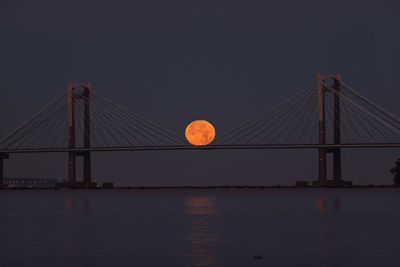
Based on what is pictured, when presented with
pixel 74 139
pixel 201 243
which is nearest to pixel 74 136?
pixel 74 139

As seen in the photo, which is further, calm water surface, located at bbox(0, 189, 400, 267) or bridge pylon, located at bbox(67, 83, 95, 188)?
bridge pylon, located at bbox(67, 83, 95, 188)

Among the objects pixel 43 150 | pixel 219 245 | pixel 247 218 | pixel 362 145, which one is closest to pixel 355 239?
pixel 219 245

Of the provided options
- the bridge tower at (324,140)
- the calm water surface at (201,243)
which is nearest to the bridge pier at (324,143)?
the bridge tower at (324,140)

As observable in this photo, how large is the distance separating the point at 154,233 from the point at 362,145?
48.8 metres

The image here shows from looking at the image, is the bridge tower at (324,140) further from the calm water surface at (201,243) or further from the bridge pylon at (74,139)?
the calm water surface at (201,243)

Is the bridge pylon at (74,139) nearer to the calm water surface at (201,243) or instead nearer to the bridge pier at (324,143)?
the bridge pier at (324,143)

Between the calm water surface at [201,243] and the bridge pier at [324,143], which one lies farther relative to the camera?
the bridge pier at [324,143]

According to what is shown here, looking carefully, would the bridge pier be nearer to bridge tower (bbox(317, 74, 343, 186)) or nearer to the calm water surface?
bridge tower (bbox(317, 74, 343, 186))

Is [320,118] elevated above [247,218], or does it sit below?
above

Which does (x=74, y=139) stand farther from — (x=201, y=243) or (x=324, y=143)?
(x=201, y=243)

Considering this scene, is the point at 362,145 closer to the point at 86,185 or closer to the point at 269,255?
the point at 86,185

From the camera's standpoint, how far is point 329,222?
25625mm

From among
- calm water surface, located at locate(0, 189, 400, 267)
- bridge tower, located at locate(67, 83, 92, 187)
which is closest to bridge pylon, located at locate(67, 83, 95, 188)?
bridge tower, located at locate(67, 83, 92, 187)

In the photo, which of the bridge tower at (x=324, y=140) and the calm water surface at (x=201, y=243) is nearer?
the calm water surface at (x=201, y=243)
